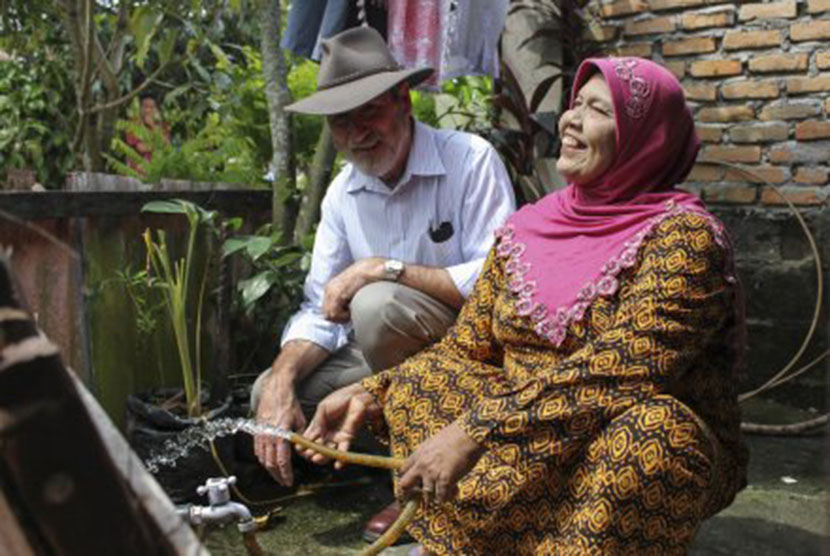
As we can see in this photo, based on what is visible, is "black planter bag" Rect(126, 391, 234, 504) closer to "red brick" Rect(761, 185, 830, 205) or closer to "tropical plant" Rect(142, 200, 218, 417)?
"tropical plant" Rect(142, 200, 218, 417)

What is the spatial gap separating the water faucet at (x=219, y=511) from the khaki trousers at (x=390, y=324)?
47.1 inches

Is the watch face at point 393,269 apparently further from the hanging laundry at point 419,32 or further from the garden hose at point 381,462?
the hanging laundry at point 419,32

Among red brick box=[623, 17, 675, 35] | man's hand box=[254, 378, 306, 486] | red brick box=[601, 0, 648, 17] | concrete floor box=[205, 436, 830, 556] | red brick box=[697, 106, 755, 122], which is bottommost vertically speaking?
concrete floor box=[205, 436, 830, 556]

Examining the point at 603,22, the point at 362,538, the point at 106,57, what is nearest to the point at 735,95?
the point at 603,22

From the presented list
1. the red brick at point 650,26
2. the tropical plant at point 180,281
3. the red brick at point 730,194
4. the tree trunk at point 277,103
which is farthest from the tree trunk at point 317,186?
the red brick at point 730,194

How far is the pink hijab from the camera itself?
224 centimetres

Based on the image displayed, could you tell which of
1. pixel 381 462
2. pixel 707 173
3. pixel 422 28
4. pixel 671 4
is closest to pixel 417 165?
pixel 422 28

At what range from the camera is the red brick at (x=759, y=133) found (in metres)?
4.16

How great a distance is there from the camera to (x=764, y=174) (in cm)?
422

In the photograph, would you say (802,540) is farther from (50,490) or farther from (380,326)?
(50,490)

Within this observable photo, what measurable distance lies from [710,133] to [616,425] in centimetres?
268

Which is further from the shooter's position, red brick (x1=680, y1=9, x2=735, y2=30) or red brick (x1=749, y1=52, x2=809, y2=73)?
red brick (x1=680, y1=9, x2=735, y2=30)

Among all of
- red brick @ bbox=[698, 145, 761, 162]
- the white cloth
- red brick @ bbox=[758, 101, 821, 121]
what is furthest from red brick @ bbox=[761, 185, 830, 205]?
the white cloth

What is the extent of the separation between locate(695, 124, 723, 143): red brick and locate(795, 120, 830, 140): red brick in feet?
1.07
